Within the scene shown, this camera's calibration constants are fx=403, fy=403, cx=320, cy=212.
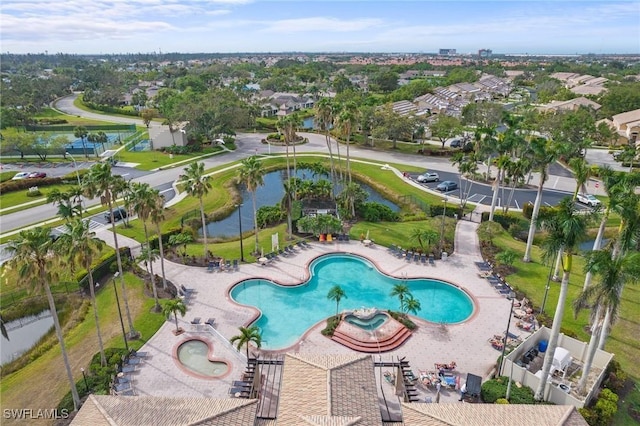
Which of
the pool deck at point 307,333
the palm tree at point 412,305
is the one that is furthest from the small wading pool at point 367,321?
the pool deck at point 307,333

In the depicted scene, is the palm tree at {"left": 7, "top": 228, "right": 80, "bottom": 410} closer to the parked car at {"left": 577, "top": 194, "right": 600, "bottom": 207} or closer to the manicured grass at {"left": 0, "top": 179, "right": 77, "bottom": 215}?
the manicured grass at {"left": 0, "top": 179, "right": 77, "bottom": 215}

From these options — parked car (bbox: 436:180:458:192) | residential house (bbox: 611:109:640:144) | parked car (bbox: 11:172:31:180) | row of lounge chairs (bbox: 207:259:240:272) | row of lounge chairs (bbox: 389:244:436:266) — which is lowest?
row of lounge chairs (bbox: 207:259:240:272)

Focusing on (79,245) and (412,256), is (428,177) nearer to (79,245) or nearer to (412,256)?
(412,256)

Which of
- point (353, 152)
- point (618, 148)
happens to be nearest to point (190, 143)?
point (353, 152)

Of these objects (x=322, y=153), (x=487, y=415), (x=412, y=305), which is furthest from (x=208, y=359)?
(x=322, y=153)

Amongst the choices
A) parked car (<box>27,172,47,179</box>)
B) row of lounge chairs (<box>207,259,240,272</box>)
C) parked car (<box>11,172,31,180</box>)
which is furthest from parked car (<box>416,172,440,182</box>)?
parked car (<box>11,172,31,180</box>)

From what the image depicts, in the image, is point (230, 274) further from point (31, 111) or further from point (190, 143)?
point (31, 111)
